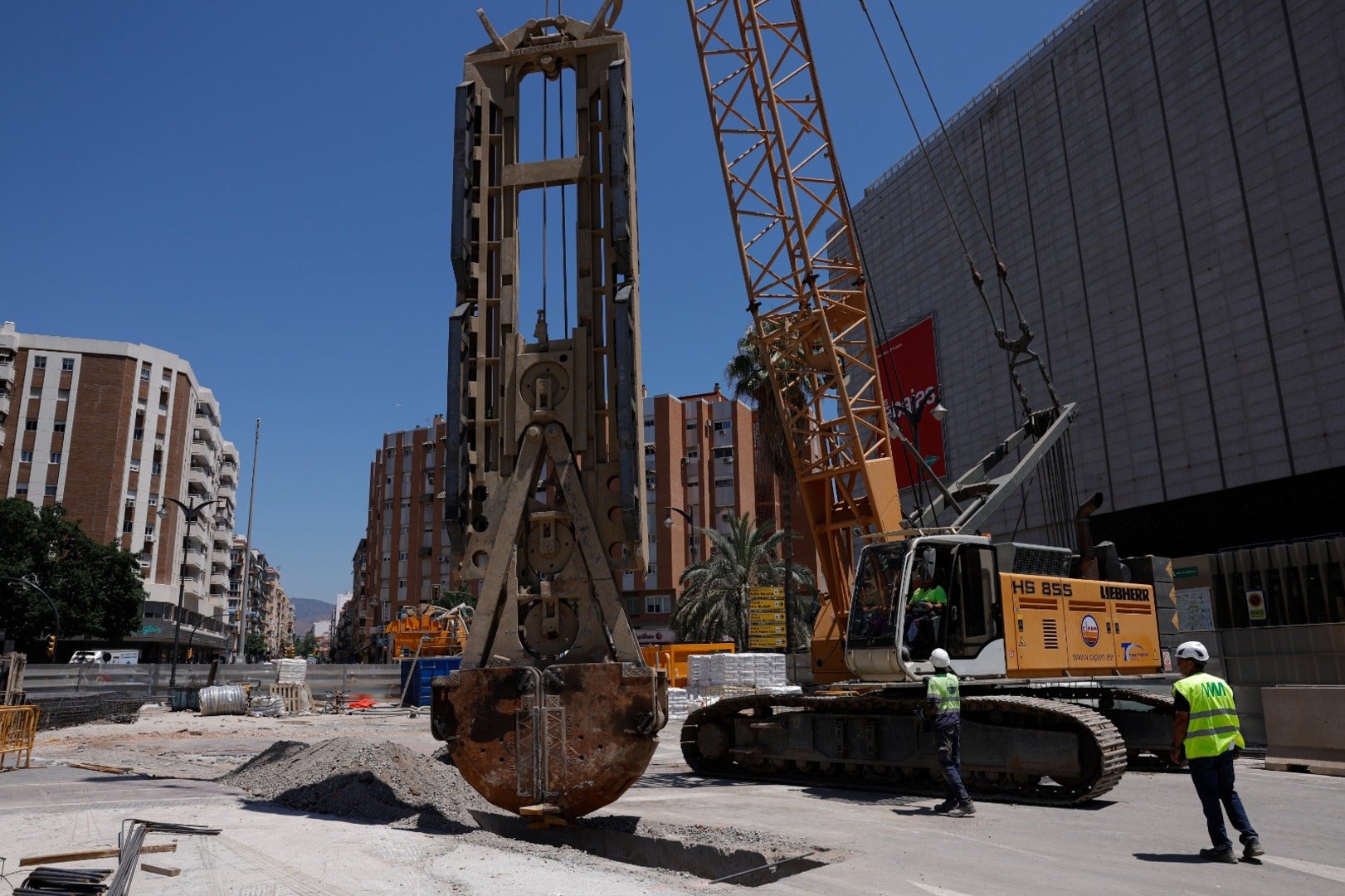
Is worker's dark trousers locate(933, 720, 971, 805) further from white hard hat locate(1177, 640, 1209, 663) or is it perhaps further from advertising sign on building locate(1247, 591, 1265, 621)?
advertising sign on building locate(1247, 591, 1265, 621)

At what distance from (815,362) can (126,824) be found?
13.3m

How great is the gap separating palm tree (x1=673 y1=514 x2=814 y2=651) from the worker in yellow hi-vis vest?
33012 mm

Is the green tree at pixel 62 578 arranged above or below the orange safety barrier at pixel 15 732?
above

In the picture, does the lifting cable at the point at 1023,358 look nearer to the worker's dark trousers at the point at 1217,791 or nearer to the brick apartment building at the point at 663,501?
the worker's dark trousers at the point at 1217,791

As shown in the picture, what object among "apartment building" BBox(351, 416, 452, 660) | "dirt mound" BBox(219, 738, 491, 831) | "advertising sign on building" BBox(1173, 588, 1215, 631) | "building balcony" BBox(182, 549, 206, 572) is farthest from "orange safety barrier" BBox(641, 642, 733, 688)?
"building balcony" BBox(182, 549, 206, 572)

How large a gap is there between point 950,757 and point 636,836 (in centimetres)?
362

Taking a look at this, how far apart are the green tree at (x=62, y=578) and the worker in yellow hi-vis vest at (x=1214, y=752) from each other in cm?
5646

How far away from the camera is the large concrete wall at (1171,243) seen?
2895 cm

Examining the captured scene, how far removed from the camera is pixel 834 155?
1830 cm

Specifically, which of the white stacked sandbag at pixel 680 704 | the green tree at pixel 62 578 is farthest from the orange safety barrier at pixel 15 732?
the green tree at pixel 62 578

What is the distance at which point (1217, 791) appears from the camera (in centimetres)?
734

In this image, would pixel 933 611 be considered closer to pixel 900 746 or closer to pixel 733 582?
pixel 900 746

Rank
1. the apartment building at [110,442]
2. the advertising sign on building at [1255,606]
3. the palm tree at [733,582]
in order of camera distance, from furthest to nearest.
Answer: the apartment building at [110,442] → the palm tree at [733,582] → the advertising sign on building at [1255,606]

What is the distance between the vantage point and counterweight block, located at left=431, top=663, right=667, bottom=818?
294 inches
